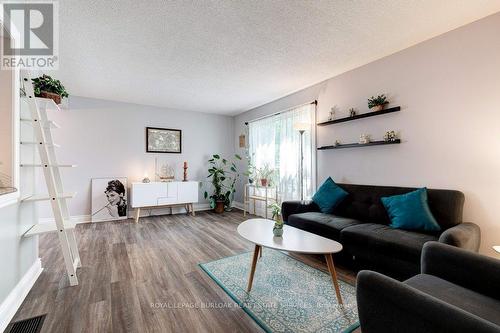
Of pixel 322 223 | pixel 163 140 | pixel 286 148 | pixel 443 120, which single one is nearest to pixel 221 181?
pixel 163 140

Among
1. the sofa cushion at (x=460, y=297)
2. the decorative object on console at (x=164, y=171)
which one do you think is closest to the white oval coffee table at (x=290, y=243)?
the sofa cushion at (x=460, y=297)

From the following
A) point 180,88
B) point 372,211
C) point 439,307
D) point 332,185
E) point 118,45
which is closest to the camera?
point 439,307

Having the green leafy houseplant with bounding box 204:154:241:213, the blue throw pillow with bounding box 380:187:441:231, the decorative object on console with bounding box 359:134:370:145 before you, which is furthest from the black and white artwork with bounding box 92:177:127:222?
the blue throw pillow with bounding box 380:187:441:231

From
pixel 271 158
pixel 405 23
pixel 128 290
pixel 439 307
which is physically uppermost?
pixel 405 23

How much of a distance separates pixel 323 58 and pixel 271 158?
2238 mm

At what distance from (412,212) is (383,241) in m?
0.50

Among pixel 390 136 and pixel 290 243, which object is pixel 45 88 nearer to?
pixel 290 243

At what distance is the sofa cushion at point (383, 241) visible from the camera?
6.24ft

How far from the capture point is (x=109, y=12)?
1.97 metres

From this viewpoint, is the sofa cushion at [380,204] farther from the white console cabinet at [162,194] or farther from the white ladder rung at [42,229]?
the white console cabinet at [162,194]

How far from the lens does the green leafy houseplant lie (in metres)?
5.37

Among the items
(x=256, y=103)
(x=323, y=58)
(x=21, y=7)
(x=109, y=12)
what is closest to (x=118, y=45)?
(x=109, y=12)

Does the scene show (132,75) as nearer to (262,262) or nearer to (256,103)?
(256,103)

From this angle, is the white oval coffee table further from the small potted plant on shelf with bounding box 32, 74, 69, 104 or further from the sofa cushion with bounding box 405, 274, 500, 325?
the small potted plant on shelf with bounding box 32, 74, 69, 104
